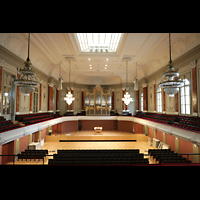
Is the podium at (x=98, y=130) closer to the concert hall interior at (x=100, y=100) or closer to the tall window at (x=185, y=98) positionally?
the concert hall interior at (x=100, y=100)

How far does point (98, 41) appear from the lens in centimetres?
1108

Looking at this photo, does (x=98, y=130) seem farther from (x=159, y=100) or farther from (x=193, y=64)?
(x=193, y=64)

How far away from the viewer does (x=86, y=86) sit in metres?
20.6

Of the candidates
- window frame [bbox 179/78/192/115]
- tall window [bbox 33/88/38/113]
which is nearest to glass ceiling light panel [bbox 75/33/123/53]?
window frame [bbox 179/78/192/115]

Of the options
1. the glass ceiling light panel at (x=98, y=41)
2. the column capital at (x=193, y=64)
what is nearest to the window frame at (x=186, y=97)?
the column capital at (x=193, y=64)

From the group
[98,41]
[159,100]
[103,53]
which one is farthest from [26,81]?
[159,100]

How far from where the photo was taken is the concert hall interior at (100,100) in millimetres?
7066

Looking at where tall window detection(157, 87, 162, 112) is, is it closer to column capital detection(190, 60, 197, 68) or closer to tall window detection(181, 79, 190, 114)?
tall window detection(181, 79, 190, 114)

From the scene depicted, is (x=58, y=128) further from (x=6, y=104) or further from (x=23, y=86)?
(x=23, y=86)

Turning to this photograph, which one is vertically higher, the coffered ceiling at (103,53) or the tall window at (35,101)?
the coffered ceiling at (103,53)

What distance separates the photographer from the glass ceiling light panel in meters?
9.92
